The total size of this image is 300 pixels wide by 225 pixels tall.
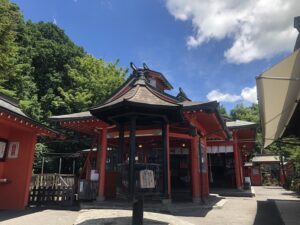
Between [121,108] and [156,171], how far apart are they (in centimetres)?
171

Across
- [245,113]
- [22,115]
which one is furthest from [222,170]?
[245,113]

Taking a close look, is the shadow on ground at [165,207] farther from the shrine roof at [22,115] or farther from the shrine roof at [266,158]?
the shrine roof at [266,158]

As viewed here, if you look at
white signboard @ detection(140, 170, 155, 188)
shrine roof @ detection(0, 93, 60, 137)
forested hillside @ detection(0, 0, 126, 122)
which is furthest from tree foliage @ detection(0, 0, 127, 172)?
white signboard @ detection(140, 170, 155, 188)

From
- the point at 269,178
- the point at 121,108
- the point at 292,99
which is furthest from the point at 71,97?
the point at 269,178

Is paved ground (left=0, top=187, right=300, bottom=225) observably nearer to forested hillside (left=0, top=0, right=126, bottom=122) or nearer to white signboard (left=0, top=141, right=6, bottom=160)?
white signboard (left=0, top=141, right=6, bottom=160)

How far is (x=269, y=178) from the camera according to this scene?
36.3 meters

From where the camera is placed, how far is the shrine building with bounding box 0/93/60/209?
10227 millimetres

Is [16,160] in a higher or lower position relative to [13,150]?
lower

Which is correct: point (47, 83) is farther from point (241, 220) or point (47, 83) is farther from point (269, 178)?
point (269, 178)

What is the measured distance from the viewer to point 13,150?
1075cm

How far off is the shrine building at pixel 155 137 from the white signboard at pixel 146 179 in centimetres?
16

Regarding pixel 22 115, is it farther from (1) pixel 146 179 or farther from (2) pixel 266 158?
(2) pixel 266 158

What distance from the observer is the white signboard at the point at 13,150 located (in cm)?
1066

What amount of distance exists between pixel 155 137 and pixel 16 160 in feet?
20.8
